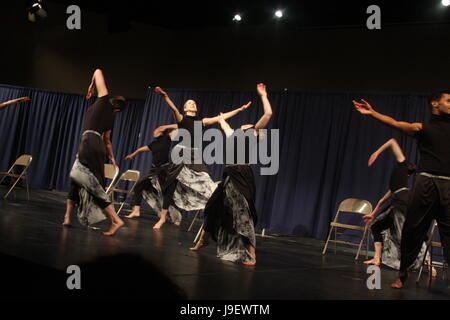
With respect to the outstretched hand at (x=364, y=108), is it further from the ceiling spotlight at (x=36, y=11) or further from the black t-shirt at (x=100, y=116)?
the ceiling spotlight at (x=36, y=11)

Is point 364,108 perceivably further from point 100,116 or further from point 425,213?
point 100,116

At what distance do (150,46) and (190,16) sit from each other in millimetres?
1583

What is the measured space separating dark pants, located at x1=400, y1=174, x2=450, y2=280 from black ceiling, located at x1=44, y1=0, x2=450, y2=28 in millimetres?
5012

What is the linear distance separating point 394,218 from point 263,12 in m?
5.16

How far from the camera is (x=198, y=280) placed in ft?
12.4

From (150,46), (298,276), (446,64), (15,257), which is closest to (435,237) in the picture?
(446,64)

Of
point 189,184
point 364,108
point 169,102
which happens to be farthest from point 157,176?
point 364,108

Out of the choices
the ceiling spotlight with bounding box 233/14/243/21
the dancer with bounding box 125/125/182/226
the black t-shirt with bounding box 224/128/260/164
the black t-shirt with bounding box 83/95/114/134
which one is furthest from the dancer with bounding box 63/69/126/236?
the ceiling spotlight with bounding box 233/14/243/21

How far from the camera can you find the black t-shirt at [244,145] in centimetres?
510

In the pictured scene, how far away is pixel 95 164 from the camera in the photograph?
17.8 ft

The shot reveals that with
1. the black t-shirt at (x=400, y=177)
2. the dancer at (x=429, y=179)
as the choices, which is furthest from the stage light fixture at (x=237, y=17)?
the dancer at (x=429, y=179)

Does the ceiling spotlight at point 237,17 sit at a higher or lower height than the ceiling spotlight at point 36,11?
higher
